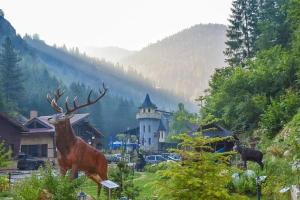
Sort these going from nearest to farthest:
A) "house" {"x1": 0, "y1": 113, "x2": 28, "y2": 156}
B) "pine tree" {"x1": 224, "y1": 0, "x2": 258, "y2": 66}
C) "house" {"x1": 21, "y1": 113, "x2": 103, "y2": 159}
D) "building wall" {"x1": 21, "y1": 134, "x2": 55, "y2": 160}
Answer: "house" {"x1": 0, "y1": 113, "x2": 28, "y2": 156}, "house" {"x1": 21, "y1": 113, "x2": 103, "y2": 159}, "building wall" {"x1": 21, "y1": 134, "x2": 55, "y2": 160}, "pine tree" {"x1": 224, "y1": 0, "x2": 258, "y2": 66}

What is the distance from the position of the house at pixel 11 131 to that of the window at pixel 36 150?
6948 mm

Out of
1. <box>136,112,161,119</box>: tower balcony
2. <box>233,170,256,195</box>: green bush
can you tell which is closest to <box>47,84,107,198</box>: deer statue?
<box>233,170,256,195</box>: green bush

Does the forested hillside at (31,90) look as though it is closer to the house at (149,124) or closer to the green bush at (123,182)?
the house at (149,124)

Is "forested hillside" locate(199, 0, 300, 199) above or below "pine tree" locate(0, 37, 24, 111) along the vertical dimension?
below

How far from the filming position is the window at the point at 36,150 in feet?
155

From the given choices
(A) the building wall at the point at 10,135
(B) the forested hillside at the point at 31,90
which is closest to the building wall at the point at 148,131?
(B) the forested hillside at the point at 31,90

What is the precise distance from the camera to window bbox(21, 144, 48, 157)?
47.4m

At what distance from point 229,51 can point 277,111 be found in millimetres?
30217

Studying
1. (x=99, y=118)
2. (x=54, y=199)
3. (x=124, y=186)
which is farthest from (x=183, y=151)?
(x=99, y=118)

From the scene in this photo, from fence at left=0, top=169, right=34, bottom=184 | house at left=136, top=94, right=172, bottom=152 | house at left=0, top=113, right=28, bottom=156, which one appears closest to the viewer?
fence at left=0, top=169, right=34, bottom=184

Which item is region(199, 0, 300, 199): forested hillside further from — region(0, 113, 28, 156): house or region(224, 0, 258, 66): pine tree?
region(0, 113, 28, 156): house

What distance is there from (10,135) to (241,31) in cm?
2829

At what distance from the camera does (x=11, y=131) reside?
1578 inches

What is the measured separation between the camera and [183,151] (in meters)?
8.52
